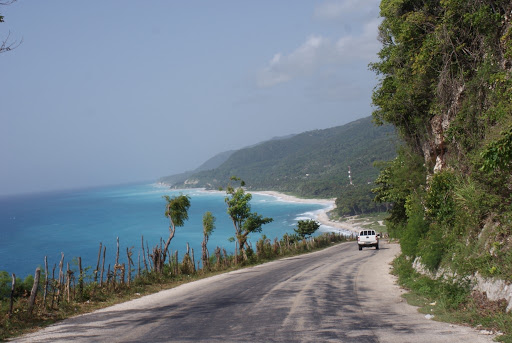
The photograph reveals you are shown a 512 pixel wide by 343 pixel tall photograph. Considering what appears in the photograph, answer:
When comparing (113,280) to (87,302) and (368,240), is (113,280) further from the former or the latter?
(368,240)

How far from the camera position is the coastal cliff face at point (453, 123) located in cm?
1170

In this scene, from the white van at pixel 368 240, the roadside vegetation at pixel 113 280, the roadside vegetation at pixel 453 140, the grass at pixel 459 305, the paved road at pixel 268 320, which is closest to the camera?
the grass at pixel 459 305

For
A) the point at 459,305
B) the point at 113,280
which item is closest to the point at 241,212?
the point at 113,280

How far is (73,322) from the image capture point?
1195cm

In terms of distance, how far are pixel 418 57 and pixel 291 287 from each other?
1223 centimetres

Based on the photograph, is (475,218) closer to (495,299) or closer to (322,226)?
(495,299)

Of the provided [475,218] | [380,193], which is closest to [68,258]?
[380,193]

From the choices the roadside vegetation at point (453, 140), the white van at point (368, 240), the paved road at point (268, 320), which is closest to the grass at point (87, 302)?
the paved road at point (268, 320)

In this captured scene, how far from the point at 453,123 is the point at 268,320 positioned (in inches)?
470

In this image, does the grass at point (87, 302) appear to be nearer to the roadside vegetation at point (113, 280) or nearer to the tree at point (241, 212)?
the roadside vegetation at point (113, 280)

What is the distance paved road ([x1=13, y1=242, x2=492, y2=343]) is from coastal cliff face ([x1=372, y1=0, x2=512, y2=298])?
2.64 m

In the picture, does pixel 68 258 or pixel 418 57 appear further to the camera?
pixel 68 258

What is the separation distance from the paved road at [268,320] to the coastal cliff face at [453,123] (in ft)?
8.66

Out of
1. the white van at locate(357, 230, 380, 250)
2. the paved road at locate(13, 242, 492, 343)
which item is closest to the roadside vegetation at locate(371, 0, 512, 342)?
the paved road at locate(13, 242, 492, 343)
